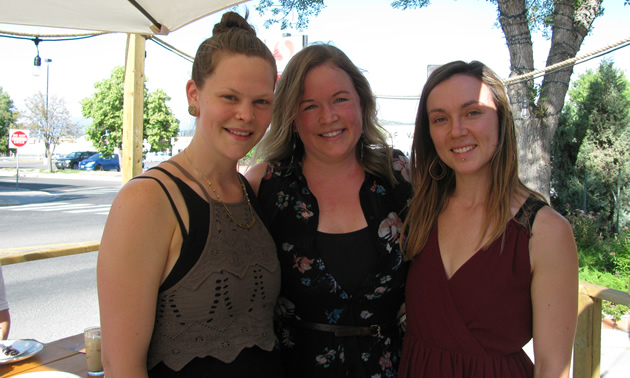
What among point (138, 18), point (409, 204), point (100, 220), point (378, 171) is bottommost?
point (100, 220)

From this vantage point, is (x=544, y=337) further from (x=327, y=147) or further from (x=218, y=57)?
(x=218, y=57)

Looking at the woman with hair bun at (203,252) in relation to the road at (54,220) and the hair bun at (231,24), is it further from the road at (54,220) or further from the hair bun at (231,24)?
the road at (54,220)

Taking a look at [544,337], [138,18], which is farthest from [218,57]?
[138,18]

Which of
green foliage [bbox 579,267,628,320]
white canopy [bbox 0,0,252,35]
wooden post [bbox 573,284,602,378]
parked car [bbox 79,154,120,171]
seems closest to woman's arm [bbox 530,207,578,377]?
wooden post [bbox 573,284,602,378]

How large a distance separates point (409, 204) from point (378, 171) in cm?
23

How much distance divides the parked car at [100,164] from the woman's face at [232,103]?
36375 mm

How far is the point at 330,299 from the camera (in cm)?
178

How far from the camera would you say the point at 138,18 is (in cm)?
281

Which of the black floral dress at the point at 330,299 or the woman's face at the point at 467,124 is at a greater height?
the woman's face at the point at 467,124

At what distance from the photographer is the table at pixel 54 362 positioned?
2006 mm

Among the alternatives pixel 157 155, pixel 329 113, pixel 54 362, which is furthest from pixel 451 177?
pixel 157 155

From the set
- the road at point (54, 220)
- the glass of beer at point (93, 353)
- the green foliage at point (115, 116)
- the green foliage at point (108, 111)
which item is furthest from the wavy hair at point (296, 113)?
the green foliage at point (108, 111)

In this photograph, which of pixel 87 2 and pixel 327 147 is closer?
pixel 327 147

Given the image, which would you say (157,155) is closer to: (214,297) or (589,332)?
(589,332)
